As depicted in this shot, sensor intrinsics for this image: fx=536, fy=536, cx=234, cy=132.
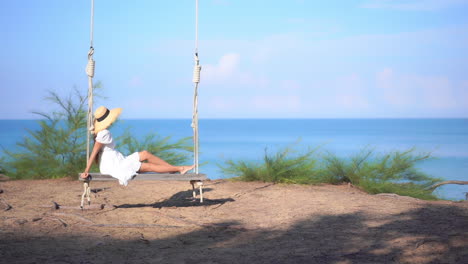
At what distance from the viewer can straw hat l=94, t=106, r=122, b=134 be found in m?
5.12

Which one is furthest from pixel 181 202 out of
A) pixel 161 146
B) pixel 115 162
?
pixel 161 146

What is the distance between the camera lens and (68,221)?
4.78m

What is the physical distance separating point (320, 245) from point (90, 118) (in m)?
2.48

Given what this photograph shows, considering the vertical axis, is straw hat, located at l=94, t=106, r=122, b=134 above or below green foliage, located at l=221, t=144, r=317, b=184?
above

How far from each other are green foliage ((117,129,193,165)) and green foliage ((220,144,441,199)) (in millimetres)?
727

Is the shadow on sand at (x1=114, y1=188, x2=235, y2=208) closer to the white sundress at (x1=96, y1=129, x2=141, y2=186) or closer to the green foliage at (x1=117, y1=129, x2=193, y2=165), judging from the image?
the white sundress at (x1=96, y1=129, x2=141, y2=186)

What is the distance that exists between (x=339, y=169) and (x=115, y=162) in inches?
128

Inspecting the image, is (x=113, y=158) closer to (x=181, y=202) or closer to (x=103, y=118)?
(x=103, y=118)

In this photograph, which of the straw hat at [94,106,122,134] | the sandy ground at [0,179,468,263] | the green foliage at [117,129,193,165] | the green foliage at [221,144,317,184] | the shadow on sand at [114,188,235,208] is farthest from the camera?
the green foliage at [117,129,193,165]

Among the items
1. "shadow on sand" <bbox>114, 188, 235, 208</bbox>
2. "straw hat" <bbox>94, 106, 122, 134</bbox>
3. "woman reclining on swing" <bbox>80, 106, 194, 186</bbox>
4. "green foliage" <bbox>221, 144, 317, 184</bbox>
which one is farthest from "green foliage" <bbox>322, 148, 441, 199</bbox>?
"straw hat" <bbox>94, 106, 122, 134</bbox>

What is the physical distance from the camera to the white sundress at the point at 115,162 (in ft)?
16.1

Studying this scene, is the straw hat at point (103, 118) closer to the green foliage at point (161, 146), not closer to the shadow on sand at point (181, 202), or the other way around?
the shadow on sand at point (181, 202)

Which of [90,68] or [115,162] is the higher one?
[90,68]

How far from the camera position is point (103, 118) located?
5.18 meters
